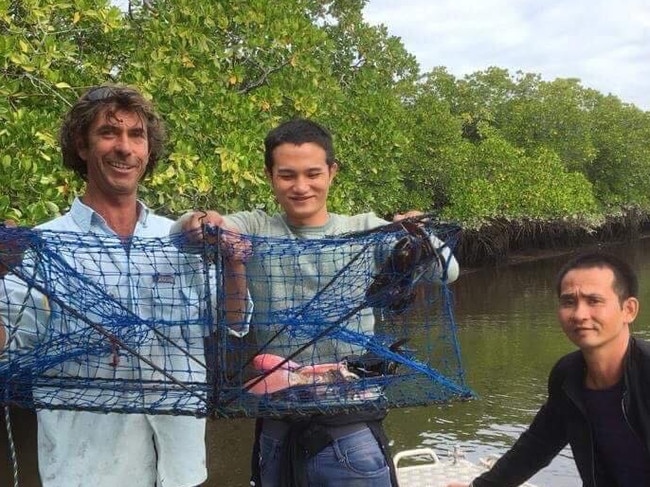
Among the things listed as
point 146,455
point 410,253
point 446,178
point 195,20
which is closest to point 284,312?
point 410,253

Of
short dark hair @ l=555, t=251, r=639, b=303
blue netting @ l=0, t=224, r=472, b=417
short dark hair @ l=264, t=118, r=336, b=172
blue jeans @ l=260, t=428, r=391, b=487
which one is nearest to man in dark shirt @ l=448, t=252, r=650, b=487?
short dark hair @ l=555, t=251, r=639, b=303

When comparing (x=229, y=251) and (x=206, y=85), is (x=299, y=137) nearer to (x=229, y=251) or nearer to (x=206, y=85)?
(x=229, y=251)

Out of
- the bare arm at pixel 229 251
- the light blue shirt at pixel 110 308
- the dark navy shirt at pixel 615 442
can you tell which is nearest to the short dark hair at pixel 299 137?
the bare arm at pixel 229 251

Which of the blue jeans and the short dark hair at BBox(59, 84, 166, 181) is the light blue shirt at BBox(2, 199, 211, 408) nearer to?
the short dark hair at BBox(59, 84, 166, 181)

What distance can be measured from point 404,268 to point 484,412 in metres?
5.25

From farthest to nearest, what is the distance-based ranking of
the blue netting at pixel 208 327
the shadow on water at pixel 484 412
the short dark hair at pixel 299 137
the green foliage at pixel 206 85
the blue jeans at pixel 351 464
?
the shadow on water at pixel 484 412
the green foliage at pixel 206 85
the short dark hair at pixel 299 137
the blue jeans at pixel 351 464
the blue netting at pixel 208 327

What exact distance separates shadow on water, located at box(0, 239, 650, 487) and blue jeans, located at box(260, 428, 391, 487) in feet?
4.37

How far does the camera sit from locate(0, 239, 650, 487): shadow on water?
5664mm

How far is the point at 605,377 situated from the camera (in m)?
2.17

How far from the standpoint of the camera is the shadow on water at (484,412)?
Result: 18.6 feet

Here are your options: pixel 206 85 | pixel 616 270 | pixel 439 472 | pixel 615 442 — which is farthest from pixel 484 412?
pixel 616 270

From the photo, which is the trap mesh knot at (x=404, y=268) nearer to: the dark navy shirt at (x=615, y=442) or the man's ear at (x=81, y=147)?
the dark navy shirt at (x=615, y=442)

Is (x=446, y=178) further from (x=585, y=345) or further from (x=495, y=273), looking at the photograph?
(x=585, y=345)

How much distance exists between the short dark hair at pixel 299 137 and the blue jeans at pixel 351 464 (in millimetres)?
779
